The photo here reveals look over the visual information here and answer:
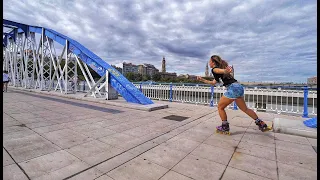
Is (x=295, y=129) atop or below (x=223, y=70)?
below

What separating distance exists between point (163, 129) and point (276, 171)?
2631 millimetres

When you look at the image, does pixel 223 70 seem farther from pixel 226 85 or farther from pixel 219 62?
pixel 226 85

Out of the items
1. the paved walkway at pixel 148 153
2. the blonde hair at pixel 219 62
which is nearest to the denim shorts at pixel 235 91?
the blonde hair at pixel 219 62

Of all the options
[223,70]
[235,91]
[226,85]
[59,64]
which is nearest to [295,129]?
[235,91]

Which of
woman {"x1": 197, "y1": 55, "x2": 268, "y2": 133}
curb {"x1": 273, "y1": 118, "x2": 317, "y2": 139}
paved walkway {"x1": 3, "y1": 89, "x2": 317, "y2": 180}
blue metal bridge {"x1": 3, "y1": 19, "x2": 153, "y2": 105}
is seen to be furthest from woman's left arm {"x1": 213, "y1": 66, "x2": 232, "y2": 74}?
blue metal bridge {"x1": 3, "y1": 19, "x2": 153, "y2": 105}

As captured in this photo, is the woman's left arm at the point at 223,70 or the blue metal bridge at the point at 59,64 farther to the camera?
the blue metal bridge at the point at 59,64

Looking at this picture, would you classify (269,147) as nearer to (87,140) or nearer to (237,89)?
(237,89)

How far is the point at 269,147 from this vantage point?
11.1 feet

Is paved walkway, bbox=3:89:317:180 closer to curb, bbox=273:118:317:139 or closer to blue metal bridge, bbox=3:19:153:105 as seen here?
curb, bbox=273:118:317:139

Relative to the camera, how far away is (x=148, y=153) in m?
3.02

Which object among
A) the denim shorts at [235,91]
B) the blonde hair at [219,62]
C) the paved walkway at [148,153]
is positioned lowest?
the paved walkway at [148,153]

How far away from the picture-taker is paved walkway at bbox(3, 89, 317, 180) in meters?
2.35

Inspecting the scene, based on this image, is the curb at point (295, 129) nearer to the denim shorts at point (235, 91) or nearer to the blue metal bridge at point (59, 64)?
the denim shorts at point (235, 91)

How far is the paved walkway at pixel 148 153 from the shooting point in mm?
2350
